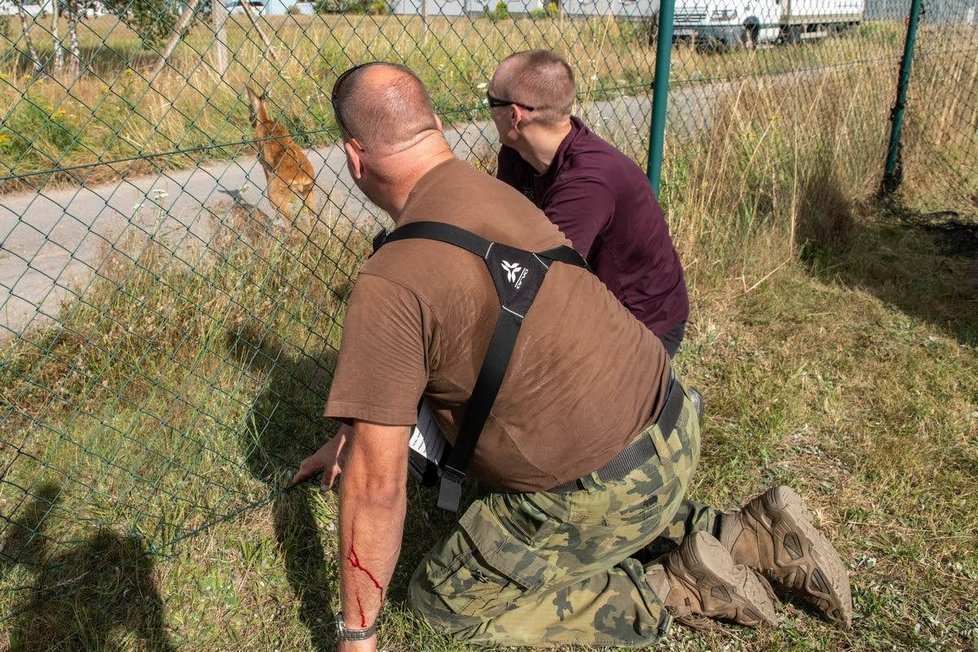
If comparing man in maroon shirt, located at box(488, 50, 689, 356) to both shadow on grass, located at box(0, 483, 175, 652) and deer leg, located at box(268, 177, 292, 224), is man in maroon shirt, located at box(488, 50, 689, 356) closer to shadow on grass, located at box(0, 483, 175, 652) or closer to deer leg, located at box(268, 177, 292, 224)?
deer leg, located at box(268, 177, 292, 224)

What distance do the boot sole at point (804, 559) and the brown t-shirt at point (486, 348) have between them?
2.14 ft

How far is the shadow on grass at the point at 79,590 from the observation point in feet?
7.43

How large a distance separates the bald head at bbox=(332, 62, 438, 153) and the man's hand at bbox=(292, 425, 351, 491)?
104 centimetres

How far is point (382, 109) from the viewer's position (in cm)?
179

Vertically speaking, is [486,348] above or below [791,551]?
above

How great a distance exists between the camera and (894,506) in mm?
2836

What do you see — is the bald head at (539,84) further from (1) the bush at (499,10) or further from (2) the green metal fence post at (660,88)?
(2) the green metal fence post at (660,88)

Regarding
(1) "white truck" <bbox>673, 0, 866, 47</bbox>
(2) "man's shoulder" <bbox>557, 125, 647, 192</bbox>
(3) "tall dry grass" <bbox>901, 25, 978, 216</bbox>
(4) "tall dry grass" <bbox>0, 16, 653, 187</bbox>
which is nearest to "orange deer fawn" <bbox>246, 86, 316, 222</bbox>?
(4) "tall dry grass" <bbox>0, 16, 653, 187</bbox>

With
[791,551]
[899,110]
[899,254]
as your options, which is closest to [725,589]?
[791,551]

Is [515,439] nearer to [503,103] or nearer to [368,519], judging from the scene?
[368,519]

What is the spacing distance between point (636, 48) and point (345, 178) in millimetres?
2463

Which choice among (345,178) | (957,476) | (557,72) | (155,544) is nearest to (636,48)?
(345,178)

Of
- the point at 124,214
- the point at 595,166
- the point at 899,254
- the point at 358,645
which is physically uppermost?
the point at 595,166

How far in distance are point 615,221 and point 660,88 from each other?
1208 millimetres
